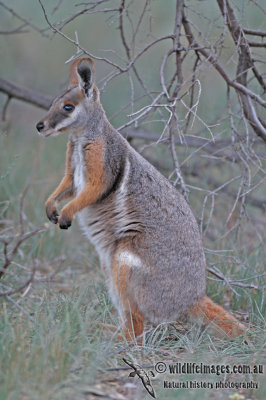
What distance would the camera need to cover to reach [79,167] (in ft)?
14.6

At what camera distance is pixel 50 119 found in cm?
420

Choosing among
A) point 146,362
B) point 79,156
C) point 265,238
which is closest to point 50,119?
point 79,156

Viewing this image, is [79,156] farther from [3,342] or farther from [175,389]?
[175,389]

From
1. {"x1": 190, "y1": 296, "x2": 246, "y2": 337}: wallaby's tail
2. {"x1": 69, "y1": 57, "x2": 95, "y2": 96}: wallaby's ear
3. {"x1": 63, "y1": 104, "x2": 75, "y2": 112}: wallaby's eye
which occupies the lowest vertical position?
{"x1": 190, "y1": 296, "x2": 246, "y2": 337}: wallaby's tail

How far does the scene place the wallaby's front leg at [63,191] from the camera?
450cm

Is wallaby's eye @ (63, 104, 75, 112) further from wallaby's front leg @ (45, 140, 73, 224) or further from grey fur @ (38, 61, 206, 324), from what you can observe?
wallaby's front leg @ (45, 140, 73, 224)

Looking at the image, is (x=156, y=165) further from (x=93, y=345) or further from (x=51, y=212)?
(x=93, y=345)

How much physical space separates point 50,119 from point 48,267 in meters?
2.42

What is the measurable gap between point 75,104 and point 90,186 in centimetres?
65

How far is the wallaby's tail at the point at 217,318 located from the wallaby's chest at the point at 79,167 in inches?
50.7

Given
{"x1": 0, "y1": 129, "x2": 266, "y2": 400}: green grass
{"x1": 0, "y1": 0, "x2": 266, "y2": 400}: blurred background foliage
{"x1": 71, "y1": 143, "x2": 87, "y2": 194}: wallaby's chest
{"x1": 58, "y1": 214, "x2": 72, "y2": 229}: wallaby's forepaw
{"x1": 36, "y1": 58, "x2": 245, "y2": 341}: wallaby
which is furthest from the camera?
{"x1": 71, "y1": 143, "x2": 87, "y2": 194}: wallaby's chest

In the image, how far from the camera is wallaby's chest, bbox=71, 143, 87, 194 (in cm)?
440

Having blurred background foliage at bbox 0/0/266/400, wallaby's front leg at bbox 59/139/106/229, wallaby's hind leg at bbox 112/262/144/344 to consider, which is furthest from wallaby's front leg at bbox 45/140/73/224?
wallaby's hind leg at bbox 112/262/144/344

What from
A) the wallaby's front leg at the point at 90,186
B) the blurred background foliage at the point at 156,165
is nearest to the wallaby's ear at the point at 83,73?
the blurred background foliage at the point at 156,165
